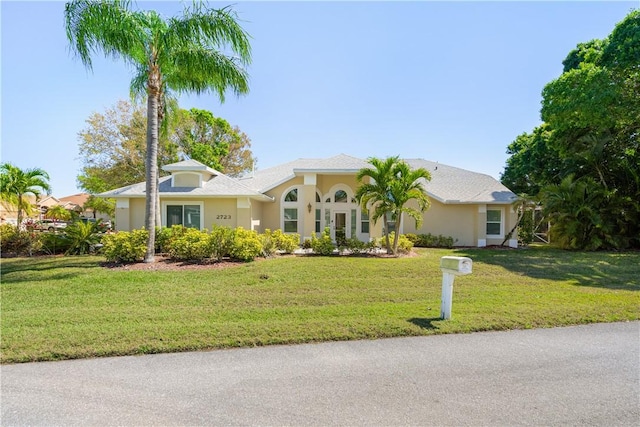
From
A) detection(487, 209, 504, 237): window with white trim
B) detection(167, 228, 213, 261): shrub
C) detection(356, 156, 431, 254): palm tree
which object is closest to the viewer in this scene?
detection(167, 228, 213, 261): shrub

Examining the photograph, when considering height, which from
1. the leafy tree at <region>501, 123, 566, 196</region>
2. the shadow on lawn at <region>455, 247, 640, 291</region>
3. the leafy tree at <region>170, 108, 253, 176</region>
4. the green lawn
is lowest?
the green lawn

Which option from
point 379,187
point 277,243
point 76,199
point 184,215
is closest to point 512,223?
point 379,187

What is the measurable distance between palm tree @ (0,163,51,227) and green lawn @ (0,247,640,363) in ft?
13.4

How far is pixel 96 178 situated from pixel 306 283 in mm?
27970

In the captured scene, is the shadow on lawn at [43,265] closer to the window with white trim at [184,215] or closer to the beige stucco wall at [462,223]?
the window with white trim at [184,215]

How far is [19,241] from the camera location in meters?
14.2

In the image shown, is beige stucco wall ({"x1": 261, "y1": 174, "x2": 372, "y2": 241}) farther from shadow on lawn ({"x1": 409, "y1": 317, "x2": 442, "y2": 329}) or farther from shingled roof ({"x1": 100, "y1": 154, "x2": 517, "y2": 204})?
shadow on lawn ({"x1": 409, "y1": 317, "x2": 442, "y2": 329})

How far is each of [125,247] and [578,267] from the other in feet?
53.5

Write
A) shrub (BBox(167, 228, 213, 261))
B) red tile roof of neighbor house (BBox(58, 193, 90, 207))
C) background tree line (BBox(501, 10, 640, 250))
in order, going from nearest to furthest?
shrub (BBox(167, 228, 213, 261)), background tree line (BBox(501, 10, 640, 250)), red tile roof of neighbor house (BBox(58, 193, 90, 207))

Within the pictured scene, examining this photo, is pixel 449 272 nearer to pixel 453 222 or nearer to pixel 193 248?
pixel 193 248

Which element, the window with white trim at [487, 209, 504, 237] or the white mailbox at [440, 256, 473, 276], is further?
the window with white trim at [487, 209, 504, 237]

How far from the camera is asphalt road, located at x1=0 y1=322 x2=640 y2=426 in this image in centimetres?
325

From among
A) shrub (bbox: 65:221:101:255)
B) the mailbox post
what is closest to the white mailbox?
the mailbox post

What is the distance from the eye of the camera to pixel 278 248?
13945 millimetres
